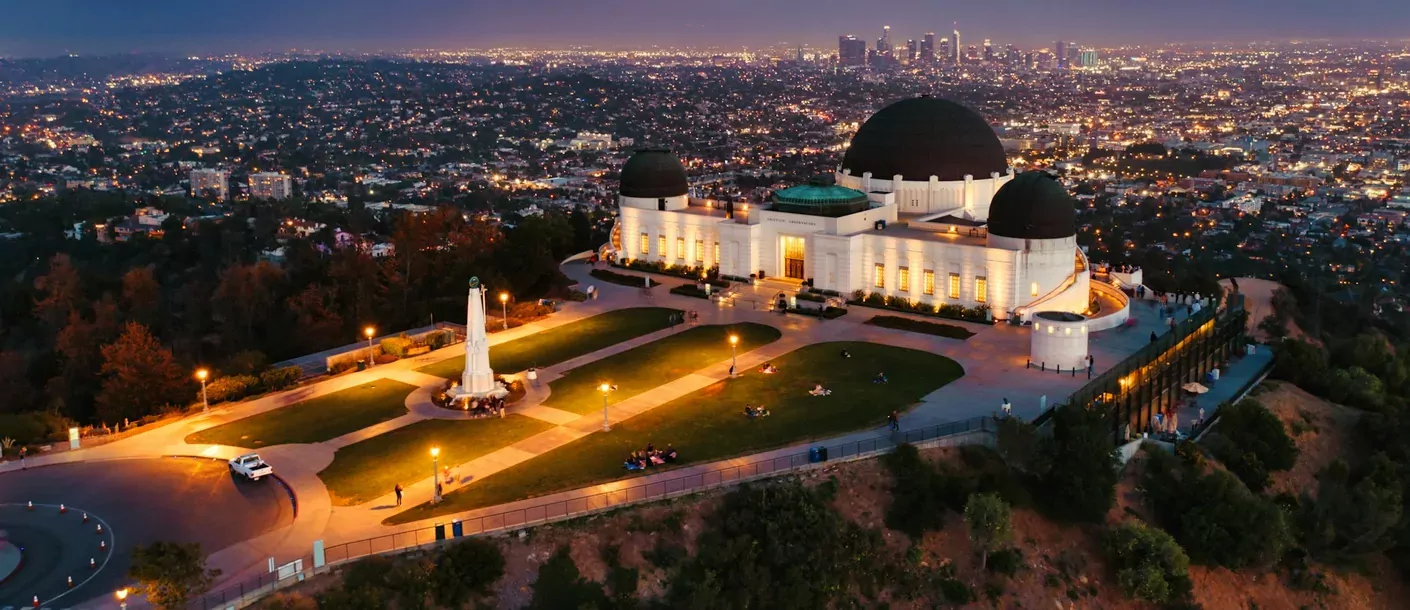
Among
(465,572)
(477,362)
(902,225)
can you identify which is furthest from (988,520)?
(902,225)

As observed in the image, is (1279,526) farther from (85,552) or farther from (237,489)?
(85,552)

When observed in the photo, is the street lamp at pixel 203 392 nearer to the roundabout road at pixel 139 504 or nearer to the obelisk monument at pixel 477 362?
the roundabout road at pixel 139 504

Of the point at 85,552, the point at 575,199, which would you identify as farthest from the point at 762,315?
the point at 575,199

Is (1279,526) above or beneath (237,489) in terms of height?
beneath

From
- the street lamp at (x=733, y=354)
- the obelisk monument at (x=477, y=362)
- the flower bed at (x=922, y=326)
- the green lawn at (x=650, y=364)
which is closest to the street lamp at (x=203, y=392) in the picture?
the obelisk monument at (x=477, y=362)

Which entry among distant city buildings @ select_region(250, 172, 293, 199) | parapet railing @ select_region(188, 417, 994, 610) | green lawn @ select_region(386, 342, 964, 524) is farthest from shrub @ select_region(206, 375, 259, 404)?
distant city buildings @ select_region(250, 172, 293, 199)

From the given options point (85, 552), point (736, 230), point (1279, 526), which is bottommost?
point (1279, 526)

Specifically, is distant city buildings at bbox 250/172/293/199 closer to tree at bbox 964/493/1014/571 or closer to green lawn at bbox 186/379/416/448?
green lawn at bbox 186/379/416/448
